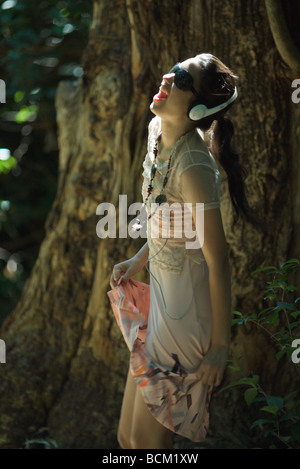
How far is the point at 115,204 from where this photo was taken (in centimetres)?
382

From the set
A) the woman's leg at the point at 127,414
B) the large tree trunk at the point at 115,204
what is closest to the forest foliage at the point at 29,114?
the large tree trunk at the point at 115,204

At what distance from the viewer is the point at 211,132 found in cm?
261

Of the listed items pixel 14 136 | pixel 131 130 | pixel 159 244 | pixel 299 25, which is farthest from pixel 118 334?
pixel 14 136

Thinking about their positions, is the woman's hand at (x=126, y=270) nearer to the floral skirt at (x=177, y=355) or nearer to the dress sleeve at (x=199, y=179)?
the floral skirt at (x=177, y=355)

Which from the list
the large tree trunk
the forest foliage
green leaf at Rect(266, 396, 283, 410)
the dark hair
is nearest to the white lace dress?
the dark hair

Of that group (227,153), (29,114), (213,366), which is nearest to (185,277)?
(213,366)

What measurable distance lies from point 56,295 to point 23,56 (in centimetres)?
212

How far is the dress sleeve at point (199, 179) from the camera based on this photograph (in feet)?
7.48

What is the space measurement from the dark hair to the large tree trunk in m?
0.74

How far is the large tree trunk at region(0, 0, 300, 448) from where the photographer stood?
3361mm

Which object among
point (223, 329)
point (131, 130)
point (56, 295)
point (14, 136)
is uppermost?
point (14, 136)

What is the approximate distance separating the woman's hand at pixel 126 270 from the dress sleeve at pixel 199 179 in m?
0.43

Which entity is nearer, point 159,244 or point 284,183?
point 159,244
